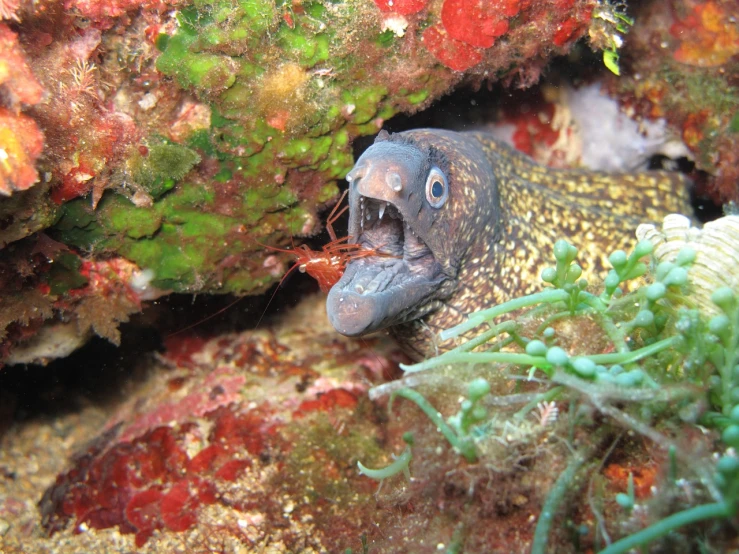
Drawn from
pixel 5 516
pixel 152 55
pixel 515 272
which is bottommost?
pixel 5 516

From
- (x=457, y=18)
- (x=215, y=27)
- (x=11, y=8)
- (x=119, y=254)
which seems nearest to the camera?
(x=11, y=8)

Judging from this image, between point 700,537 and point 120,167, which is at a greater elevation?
point 120,167

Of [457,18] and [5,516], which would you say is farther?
[5,516]

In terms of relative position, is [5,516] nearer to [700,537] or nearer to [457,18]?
[700,537]

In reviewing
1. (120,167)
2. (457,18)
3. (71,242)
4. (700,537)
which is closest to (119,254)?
(71,242)

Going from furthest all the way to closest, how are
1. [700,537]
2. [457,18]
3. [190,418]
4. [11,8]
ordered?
[190,418]
[457,18]
[11,8]
[700,537]

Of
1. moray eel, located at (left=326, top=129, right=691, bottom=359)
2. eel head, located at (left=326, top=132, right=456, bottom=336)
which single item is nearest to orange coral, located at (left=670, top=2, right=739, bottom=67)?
moray eel, located at (left=326, top=129, right=691, bottom=359)

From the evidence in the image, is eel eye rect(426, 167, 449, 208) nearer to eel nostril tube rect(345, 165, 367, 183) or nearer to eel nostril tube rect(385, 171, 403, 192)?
eel nostril tube rect(385, 171, 403, 192)
